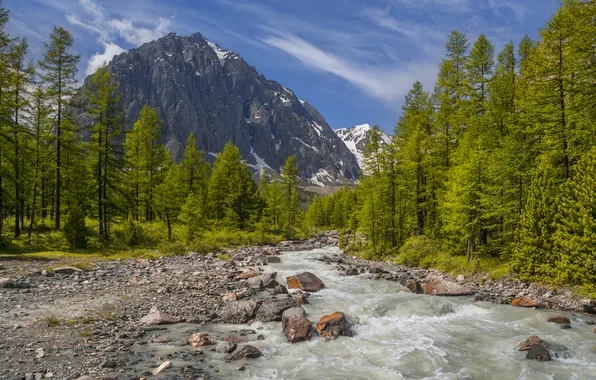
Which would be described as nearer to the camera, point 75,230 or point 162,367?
point 162,367

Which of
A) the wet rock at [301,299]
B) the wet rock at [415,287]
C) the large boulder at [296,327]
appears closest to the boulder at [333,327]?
the large boulder at [296,327]

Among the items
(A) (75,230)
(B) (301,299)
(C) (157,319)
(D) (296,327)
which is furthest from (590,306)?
→ (A) (75,230)

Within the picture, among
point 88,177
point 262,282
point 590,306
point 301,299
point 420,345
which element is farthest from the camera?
point 88,177

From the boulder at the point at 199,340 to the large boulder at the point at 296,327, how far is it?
267cm

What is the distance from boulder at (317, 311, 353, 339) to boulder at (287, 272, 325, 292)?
6.36 m

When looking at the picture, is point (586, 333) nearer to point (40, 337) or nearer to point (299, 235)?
point (40, 337)

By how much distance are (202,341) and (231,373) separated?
2.11 meters

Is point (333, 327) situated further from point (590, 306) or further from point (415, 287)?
point (590, 306)

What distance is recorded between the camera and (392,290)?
1894cm

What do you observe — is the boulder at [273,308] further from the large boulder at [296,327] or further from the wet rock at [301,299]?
the wet rock at [301,299]

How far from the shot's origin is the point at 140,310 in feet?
43.6

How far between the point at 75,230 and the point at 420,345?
26609 millimetres

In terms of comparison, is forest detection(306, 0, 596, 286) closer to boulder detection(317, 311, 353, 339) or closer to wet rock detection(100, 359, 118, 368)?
boulder detection(317, 311, 353, 339)

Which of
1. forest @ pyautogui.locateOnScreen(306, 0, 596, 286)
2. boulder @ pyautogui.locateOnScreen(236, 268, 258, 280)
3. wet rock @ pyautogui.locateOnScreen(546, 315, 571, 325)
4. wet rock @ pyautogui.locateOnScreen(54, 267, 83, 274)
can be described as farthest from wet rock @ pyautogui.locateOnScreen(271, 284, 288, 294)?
forest @ pyautogui.locateOnScreen(306, 0, 596, 286)
